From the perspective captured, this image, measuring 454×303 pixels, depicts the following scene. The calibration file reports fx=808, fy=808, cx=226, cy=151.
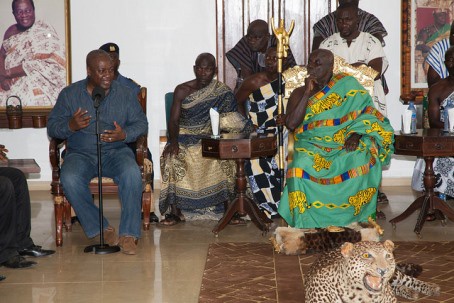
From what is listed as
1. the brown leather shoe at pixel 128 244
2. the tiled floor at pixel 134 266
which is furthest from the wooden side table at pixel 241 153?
the brown leather shoe at pixel 128 244

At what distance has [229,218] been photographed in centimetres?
700

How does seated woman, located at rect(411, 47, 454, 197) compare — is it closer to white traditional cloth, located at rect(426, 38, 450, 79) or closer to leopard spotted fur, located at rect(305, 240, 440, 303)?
white traditional cloth, located at rect(426, 38, 450, 79)

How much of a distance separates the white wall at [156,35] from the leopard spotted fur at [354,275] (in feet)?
16.9

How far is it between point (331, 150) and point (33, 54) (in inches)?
165

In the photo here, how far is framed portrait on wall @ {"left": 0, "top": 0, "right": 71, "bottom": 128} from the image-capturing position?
9156 millimetres

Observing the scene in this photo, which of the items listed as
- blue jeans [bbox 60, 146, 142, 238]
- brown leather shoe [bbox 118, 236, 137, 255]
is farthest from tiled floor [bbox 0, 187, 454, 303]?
blue jeans [bbox 60, 146, 142, 238]

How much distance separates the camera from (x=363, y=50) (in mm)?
7875

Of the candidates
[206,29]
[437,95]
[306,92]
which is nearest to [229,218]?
[306,92]

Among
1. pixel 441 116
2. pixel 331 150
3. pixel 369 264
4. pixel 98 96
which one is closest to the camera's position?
pixel 369 264

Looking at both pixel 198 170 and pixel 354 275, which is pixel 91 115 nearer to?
pixel 198 170

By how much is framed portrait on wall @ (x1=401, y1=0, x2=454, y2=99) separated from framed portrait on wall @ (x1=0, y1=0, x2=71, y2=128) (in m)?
3.86

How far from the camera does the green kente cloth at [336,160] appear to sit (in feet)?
21.0

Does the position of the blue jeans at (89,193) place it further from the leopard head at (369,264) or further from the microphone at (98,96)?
the leopard head at (369,264)

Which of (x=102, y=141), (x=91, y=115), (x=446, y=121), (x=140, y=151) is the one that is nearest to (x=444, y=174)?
(x=446, y=121)
